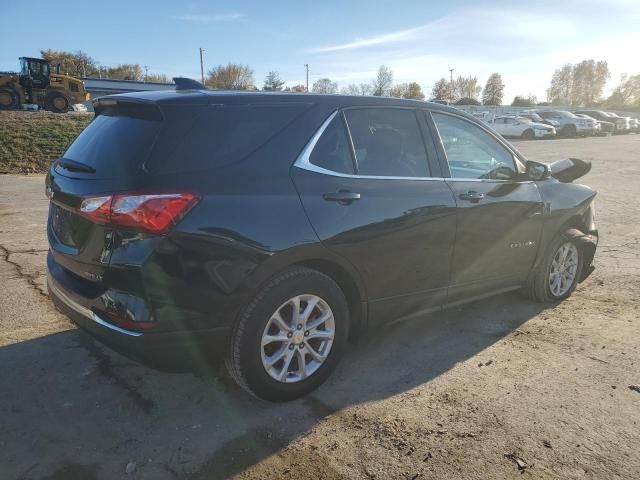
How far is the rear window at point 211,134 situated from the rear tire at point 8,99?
32309mm

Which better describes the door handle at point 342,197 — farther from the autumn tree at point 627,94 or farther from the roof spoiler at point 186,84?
the autumn tree at point 627,94

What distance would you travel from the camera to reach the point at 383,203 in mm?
3271

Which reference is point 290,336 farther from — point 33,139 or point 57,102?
point 57,102

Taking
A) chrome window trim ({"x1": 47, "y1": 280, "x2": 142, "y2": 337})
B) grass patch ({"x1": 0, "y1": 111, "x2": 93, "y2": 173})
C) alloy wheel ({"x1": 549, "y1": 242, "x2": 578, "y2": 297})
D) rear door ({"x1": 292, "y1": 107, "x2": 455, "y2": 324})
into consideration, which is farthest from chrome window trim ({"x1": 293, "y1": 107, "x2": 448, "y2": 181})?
grass patch ({"x1": 0, "y1": 111, "x2": 93, "y2": 173})

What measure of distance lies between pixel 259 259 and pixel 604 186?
12296mm

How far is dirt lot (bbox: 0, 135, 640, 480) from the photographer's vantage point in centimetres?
254

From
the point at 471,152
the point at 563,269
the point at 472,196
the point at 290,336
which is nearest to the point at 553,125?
the point at 563,269

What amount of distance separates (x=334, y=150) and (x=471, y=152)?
141 cm

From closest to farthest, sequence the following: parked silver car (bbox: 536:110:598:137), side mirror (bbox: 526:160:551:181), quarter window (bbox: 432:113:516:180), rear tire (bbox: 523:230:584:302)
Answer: quarter window (bbox: 432:113:516:180), side mirror (bbox: 526:160:551:181), rear tire (bbox: 523:230:584:302), parked silver car (bbox: 536:110:598:137)

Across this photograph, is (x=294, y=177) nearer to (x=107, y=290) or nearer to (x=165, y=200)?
(x=165, y=200)

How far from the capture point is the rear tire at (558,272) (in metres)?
4.65

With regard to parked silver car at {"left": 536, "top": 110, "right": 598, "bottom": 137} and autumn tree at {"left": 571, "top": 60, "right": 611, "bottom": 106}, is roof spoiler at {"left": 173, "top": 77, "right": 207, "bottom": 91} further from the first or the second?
autumn tree at {"left": 571, "top": 60, "right": 611, "bottom": 106}

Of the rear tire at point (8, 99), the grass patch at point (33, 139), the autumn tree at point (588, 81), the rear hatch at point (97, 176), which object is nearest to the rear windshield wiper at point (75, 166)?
the rear hatch at point (97, 176)

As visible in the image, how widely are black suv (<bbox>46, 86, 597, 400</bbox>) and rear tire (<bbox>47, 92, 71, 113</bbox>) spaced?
104 ft
